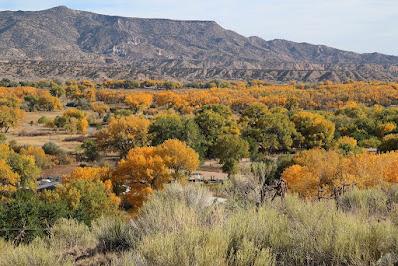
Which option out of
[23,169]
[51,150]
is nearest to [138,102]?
[51,150]

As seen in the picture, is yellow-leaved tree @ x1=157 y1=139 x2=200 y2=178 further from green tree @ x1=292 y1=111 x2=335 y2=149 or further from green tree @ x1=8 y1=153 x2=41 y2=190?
green tree @ x1=292 y1=111 x2=335 y2=149

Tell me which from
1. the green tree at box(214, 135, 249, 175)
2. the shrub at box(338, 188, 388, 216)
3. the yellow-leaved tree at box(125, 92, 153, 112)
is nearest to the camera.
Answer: the shrub at box(338, 188, 388, 216)

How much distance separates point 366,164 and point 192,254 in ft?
91.0

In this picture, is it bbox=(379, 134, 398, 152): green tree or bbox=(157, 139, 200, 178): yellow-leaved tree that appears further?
bbox=(379, 134, 398, 152): green tree

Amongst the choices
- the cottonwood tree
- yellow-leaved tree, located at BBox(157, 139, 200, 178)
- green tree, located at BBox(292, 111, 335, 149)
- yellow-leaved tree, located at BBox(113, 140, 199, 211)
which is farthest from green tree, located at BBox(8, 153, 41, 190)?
green tree, located at BBox(292, 111, 335, 149)

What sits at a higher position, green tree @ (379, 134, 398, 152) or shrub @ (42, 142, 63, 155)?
green tree @ (379, 134, 398, 152)

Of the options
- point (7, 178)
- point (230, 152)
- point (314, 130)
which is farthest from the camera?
point (314, 130)

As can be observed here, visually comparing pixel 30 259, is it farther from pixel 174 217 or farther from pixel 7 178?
pixel 7 178

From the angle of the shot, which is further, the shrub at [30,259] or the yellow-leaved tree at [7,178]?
the yellow-leaved tree at [7,178]

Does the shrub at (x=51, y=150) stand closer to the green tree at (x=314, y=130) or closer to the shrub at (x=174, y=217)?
the green tree at (x=314, y=130)

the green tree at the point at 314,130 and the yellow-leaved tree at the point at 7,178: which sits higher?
the green tree at the point at 314,130

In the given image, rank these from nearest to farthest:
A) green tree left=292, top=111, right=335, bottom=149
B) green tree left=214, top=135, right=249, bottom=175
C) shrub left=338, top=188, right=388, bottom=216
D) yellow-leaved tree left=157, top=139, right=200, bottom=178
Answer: shrub left=338, top=188, right=388, bottom=216 < yellow-leaved tree left=157, top=139, right=200, bottom=178 < green tree left=214, top=135, right=249, bottom=175 < green tree left=292, top=111, right=335, bottom=149

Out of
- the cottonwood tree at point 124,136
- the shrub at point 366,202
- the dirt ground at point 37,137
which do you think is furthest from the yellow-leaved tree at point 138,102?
the shrub at point 366,202

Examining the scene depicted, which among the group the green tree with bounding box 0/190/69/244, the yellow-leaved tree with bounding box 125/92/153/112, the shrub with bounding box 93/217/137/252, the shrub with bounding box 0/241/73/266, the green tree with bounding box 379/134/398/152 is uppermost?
the shrub with bounding box 0/241/73/266
